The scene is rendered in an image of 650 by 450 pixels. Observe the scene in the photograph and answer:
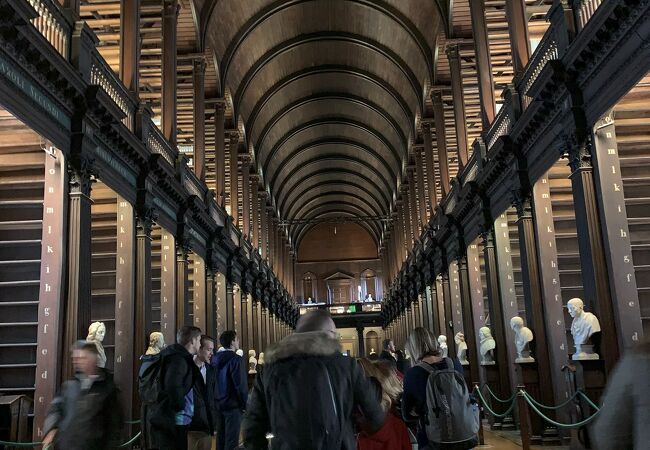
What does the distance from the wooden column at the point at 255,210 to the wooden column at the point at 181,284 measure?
1383cm

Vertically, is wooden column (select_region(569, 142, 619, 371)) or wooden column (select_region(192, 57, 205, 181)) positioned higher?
wooden column (select_region(192, 57, 205, 181))

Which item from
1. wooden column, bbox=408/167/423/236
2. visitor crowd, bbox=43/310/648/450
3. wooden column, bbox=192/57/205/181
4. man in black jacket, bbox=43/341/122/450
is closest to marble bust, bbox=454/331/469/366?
wooden column, bbox=192/57/205/181

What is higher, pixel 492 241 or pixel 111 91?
pixel 111 91

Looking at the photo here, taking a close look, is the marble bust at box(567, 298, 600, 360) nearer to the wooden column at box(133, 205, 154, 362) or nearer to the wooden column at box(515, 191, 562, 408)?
the wooden column at box(515, 191, 562, 408)

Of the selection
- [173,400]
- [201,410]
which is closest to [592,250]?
[201,410]

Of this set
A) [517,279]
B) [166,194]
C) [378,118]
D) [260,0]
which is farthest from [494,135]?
[378,118]

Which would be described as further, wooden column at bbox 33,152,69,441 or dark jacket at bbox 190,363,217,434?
wooden column at bbox 33,152,69,441

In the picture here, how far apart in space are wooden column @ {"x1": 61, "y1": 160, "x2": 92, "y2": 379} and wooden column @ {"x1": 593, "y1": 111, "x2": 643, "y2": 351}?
24.0ft

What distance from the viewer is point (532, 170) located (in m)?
12.2

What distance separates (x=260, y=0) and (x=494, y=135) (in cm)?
Answer: 1193

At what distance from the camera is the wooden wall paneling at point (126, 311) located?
11.7 metres

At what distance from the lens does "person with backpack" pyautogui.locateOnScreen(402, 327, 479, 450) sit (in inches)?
173

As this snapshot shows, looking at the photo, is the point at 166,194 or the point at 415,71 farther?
the point at 415,71

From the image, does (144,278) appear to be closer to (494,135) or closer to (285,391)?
(494,135)
